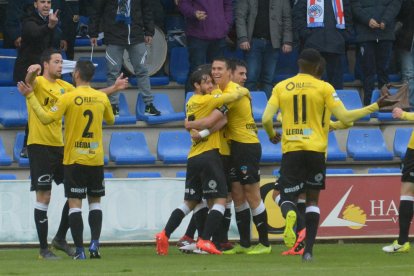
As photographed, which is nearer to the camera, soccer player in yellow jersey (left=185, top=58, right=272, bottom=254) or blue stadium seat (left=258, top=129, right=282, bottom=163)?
soccer player in yellow jersey (left=185, top=58, right=272, bottom=254)

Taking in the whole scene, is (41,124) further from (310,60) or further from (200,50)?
(200,50)

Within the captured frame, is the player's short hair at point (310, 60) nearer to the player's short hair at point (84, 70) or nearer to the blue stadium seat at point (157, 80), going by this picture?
the player's short hair at point (84, 70)

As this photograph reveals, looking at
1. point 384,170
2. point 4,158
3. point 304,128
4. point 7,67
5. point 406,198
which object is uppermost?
point 7,67

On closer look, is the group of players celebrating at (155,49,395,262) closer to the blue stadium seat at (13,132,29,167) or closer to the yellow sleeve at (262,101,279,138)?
the yellow sleeve at (262,101,279,138)

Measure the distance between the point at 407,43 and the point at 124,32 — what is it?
4.43 m

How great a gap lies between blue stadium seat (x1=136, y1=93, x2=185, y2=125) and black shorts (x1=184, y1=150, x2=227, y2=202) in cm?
423

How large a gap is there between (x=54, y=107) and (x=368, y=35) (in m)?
7.01

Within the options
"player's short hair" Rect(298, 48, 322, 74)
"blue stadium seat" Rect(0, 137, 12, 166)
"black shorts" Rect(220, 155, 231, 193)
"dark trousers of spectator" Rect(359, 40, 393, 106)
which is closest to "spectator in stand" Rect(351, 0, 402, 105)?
"dark trousers of spectator" Rect(359, 40, 393, 106)

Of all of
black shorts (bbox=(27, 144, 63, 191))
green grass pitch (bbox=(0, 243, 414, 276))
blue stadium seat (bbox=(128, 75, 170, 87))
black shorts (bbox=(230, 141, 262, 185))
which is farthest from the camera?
blue stadium seat (bbox=(128, 75, 170, 87))

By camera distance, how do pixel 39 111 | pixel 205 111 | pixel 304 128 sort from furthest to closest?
pixel 205 111 < pixel 39 111 < pixel 304 128

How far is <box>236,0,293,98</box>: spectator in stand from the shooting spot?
1859 centimetres

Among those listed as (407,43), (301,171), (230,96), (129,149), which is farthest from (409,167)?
(407,43)

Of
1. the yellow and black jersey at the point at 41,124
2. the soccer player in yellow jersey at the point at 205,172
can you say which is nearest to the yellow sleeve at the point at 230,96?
the soccer player in yellow jersey at the point at 205,172

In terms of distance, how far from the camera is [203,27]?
59.7 ft
